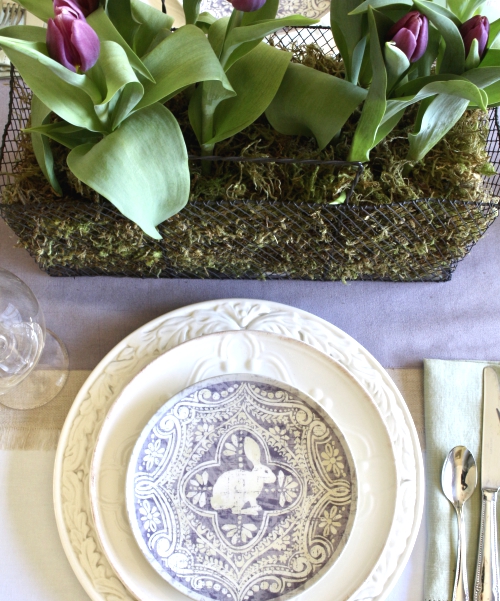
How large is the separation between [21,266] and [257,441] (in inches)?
12.0

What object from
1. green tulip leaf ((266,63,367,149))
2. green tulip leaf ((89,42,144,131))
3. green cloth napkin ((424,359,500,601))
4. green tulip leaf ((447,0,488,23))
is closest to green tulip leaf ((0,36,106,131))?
green tulip leaf ((89,42,144,131))

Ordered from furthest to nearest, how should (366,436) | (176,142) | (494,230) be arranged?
(494,230)
(366,436)
(176,142)

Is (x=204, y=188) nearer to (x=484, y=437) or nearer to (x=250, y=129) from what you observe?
(x=250, y=129)

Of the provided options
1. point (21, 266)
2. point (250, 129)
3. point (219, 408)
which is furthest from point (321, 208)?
point (21, 266)

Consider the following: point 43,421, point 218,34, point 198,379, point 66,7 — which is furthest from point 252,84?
point 43,421

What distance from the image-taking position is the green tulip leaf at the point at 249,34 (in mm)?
308

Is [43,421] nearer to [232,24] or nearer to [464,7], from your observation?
[232,24]

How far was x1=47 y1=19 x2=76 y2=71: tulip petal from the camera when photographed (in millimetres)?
278

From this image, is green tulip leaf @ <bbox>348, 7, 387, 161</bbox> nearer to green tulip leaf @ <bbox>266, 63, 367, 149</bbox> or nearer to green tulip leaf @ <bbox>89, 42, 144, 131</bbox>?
green tulip leaf @ <bbox>266, 63, 367, 149</bbox>

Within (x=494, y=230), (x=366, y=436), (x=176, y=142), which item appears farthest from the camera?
(x=494, y=230)

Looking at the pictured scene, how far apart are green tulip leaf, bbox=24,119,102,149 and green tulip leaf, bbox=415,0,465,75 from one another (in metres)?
0.23

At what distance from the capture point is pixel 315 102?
379mm

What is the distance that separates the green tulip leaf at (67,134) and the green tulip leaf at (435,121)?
0.23 m

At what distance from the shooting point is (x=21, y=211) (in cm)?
42
